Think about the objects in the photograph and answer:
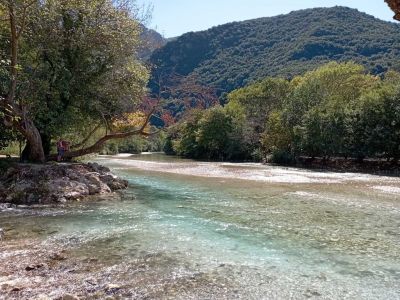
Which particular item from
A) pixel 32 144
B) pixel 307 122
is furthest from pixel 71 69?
pixel 307 122

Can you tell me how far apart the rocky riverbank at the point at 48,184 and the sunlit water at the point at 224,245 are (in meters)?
1.92

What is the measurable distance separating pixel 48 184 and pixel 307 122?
42057 millimetres

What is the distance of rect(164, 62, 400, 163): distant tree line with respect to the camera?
46.9 m

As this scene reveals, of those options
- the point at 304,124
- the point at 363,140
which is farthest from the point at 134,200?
the point at 304,124

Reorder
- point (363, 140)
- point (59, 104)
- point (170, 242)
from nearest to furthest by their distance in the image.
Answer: point (170, 242), point (59, 104), point (363, 140)

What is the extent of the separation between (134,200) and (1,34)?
12.1m

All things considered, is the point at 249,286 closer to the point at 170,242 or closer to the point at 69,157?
the point at 170,242

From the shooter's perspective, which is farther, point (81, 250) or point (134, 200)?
point (134, 200)

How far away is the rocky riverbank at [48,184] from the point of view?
19297 mm

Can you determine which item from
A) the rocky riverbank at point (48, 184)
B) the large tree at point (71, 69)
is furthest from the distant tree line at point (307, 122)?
the rocky riverbank at point (48, 184)

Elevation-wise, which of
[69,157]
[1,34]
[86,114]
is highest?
[1,34]

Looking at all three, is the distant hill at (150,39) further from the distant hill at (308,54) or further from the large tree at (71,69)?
the distant hill at (308,54)

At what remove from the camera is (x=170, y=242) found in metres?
12.2

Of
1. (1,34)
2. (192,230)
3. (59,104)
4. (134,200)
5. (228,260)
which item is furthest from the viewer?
(59,104)
